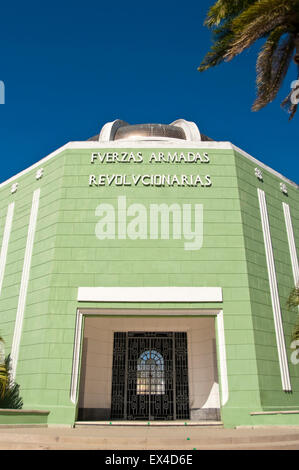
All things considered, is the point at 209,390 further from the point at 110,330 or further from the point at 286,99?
the point at 286,99

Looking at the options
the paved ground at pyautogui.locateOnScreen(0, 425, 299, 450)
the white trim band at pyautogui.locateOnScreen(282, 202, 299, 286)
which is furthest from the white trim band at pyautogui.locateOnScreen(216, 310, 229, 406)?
the white trim band at pyautogui.locateOnScreen(282, 202, 299, 286)

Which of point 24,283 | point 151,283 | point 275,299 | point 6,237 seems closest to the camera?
point 151,283

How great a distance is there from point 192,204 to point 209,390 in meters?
7.91

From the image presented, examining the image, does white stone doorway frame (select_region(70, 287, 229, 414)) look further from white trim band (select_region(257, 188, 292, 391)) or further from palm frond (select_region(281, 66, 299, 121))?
palm frond (select_region(281, 66, 299, 121))

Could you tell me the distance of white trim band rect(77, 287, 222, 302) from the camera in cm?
1343

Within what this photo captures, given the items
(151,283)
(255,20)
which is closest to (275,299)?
(151,283)

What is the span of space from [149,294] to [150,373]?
15.0 feet

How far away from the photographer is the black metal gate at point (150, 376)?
1559 cm

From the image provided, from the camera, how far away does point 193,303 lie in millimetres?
13477

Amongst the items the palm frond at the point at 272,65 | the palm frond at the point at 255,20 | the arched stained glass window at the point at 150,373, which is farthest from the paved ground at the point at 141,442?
the palm frond at the point at 255,20

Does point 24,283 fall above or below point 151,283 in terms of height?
above

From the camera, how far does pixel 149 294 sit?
13508 mm

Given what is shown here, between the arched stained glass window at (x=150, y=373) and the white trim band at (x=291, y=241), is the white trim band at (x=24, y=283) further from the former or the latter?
the white trim band at (x=291, y=241)

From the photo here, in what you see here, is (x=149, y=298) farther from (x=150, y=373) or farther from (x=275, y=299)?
(x=275, y=299)
